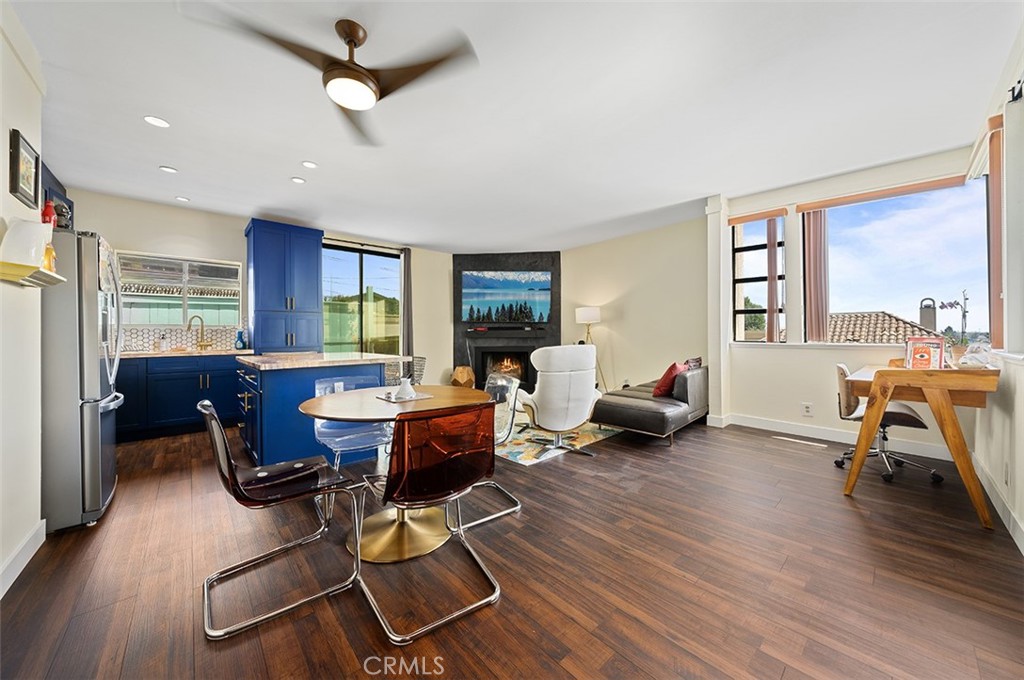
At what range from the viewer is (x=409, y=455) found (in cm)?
147

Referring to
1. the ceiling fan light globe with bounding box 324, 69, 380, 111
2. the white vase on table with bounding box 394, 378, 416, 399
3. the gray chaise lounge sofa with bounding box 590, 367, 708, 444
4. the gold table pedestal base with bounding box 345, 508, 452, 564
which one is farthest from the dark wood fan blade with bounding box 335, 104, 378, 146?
the gray chaise lounge sofa with bounding box 590, 367, 708, 444

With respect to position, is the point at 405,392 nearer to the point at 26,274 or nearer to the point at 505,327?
the point at 26,274

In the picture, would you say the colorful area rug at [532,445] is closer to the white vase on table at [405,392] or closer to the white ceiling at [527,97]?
the white vase on table at [405,392]

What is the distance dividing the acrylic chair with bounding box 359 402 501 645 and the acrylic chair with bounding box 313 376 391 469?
2.31ft

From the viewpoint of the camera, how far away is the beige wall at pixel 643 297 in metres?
4.98

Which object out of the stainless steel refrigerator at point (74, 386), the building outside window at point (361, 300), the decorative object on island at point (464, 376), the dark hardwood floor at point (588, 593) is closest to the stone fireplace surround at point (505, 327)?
the decorative object on island at point (464, 376)

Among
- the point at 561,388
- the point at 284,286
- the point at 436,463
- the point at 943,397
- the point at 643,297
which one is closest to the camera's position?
the point at 436,463

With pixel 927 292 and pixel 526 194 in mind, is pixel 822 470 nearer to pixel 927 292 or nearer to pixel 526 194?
pixel 927 292

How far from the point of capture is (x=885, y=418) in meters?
2.78

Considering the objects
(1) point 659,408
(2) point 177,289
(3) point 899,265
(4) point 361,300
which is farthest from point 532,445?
(2) point 177,289

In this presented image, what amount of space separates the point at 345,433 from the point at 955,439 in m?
3.73

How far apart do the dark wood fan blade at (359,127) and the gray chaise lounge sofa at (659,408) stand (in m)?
3.22

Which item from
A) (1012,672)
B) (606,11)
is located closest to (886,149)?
(606,11)

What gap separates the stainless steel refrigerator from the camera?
204 centimetres
